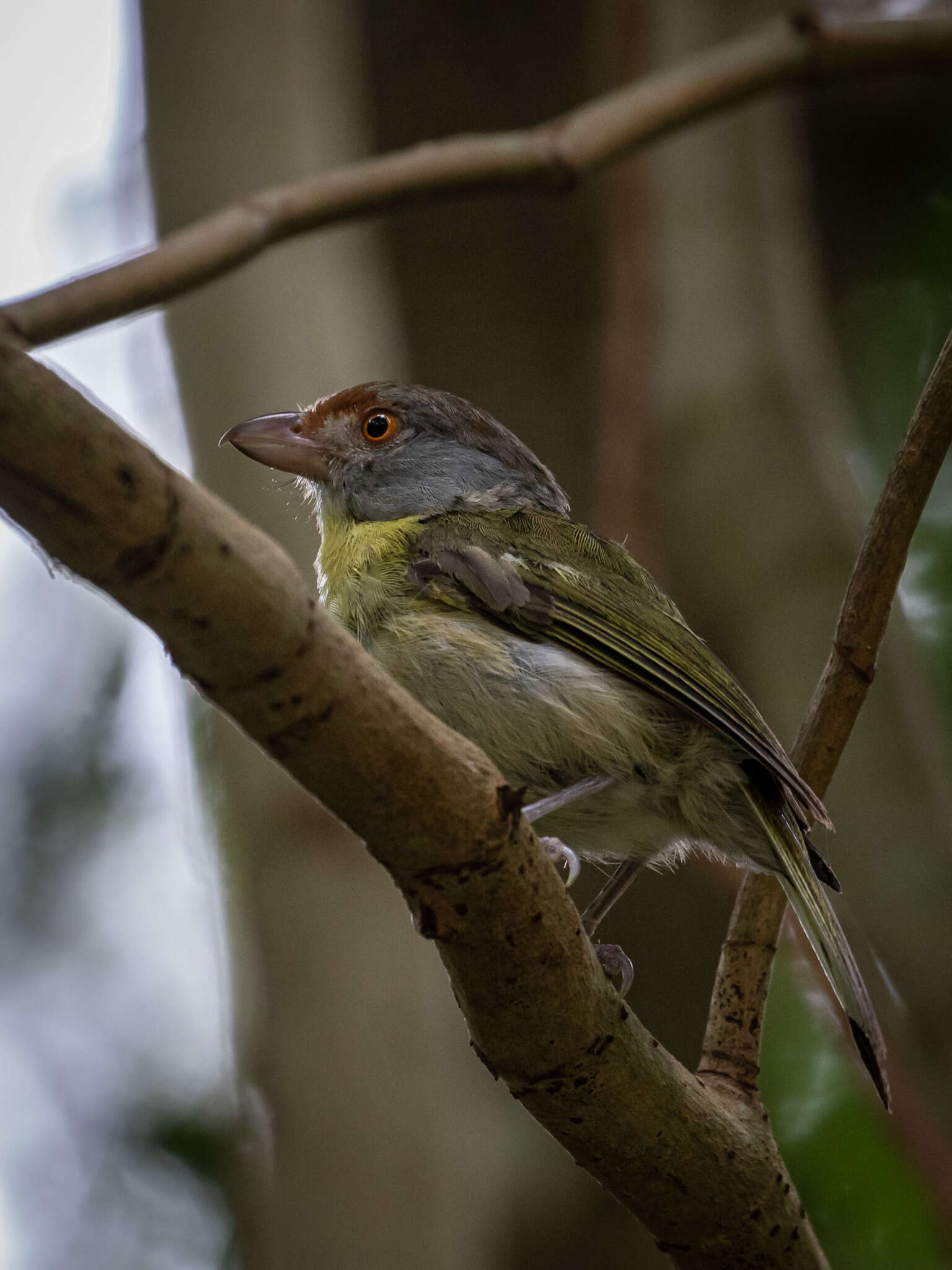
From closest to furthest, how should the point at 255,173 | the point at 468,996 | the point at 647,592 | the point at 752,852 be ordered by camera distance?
the point at 468,996
the point at 752,852
the point at 647,592
the point at 255,173

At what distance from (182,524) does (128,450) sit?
11 cm

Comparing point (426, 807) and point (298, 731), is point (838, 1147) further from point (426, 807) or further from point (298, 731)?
point (298, 731)

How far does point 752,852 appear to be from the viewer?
9.27ft

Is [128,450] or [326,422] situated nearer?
[128,450]

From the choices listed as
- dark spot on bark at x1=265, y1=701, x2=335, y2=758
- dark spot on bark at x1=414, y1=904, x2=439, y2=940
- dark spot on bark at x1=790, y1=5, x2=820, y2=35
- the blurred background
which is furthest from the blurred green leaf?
dark spot on bark at x1=790, y1=5, x2=820, y2=35

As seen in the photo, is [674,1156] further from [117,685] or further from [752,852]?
[117,685]

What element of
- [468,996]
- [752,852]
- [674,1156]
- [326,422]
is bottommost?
[674,1156]

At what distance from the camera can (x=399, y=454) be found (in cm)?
370

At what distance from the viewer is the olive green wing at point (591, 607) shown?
8.92ft

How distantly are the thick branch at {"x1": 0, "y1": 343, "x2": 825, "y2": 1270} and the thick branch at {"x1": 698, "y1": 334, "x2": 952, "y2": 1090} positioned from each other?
173mm

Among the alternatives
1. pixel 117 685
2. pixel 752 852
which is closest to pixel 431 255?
pixel 117 685

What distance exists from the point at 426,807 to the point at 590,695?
3.48 ft

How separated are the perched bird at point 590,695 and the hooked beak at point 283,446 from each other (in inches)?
20.0

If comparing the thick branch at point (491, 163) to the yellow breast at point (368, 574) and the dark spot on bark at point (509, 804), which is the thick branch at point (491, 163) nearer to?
the yellow breast at point (368, 574)
